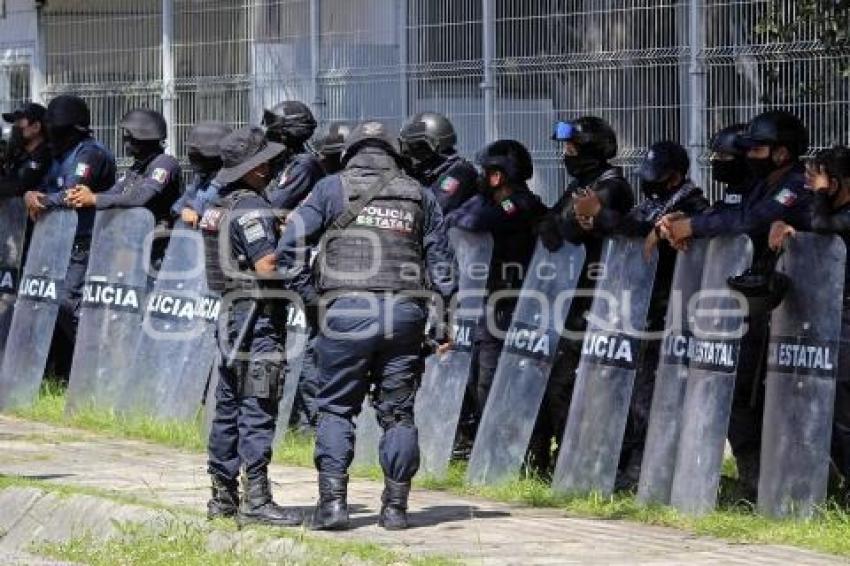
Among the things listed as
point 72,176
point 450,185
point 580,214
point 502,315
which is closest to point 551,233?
point 580,214

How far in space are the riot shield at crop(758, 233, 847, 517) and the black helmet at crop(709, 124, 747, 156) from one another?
1088 mm

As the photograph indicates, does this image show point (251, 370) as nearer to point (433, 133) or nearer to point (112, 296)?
point (433, 133)

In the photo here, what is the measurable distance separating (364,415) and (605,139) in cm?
221

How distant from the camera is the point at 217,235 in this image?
10367 mm

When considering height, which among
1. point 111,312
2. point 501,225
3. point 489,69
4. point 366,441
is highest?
point 489,69

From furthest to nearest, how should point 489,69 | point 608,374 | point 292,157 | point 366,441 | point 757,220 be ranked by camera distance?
point 489,69 → point 292,157 → point 366,441 → point 608,374 → point 757,220

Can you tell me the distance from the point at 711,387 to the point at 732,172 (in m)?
1.43

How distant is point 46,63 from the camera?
19.4m

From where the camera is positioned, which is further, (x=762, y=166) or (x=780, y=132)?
(x=762, y=166)

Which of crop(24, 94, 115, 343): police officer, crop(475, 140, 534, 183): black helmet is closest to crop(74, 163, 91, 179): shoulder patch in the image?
crop(24, 94, 115, 343): police officer

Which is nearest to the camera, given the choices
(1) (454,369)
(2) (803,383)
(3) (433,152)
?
(2) (803,383)

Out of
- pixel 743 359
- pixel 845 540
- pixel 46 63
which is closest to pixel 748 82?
pixel 743 359

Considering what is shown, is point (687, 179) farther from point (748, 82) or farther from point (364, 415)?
point (364, 415)

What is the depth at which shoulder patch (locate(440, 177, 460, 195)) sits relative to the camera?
515 inches
